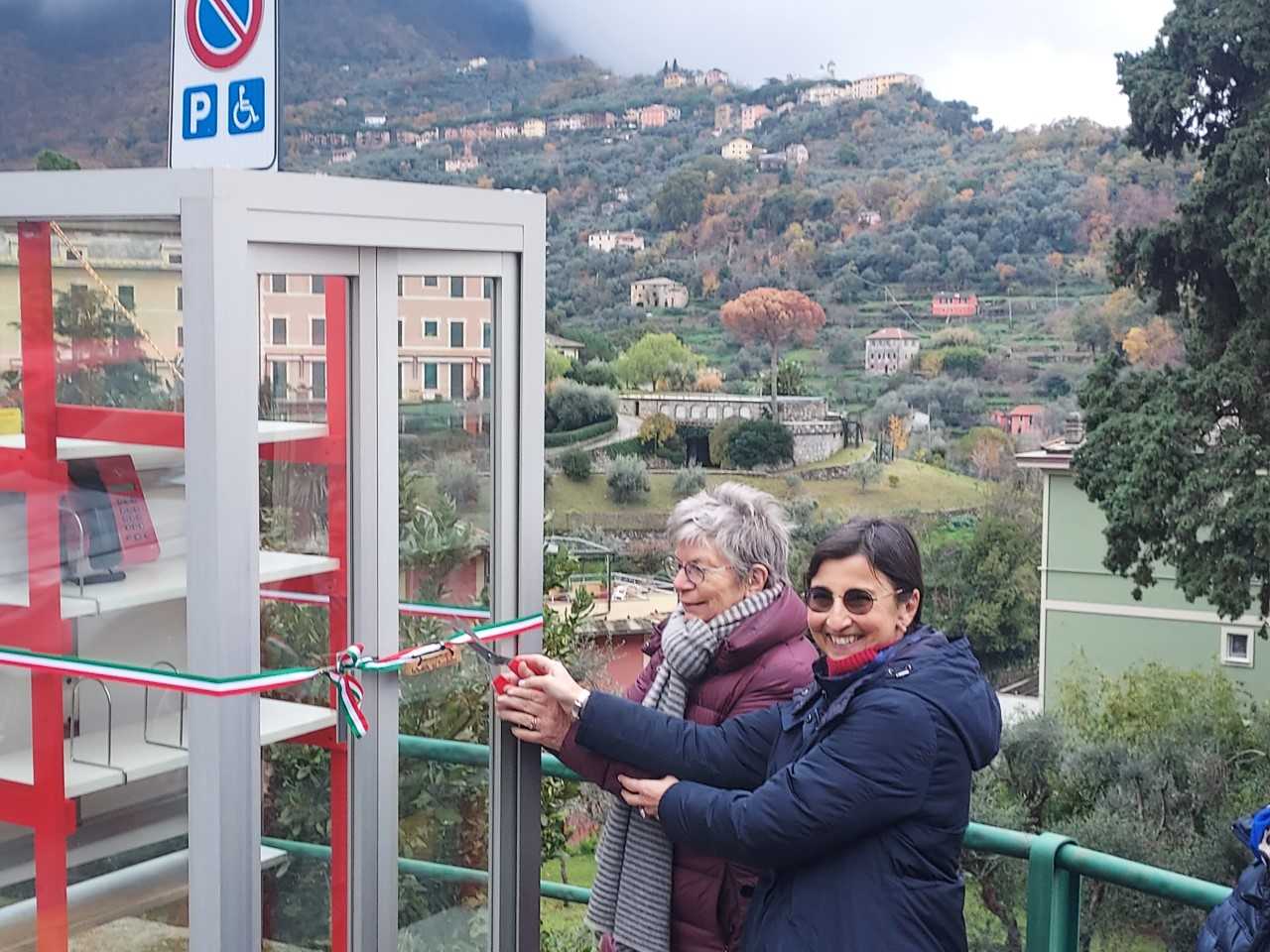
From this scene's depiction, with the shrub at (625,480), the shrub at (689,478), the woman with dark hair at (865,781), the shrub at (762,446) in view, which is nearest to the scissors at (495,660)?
Result: the woman with dark hair at (865,781)

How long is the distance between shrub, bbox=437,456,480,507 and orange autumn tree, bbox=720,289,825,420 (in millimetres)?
29612

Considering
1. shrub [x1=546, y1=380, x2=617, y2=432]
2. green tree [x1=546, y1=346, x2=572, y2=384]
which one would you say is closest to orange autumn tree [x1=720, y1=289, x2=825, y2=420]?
shrub [x1=546, y1=380, x2=617, y2=432]

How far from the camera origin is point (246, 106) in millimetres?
2361

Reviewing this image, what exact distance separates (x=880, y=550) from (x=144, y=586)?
29.8 inches

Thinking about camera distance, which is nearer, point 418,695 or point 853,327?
point 418,695

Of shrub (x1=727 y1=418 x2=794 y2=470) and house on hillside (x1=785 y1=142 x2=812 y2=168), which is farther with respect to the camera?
house on hillside (x1=785 y1=142 x2=812 y2=168)

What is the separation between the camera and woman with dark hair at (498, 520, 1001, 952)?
1557mm

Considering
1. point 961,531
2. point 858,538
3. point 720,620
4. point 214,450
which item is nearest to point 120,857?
point 214,450

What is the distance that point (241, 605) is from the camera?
1.63 metres

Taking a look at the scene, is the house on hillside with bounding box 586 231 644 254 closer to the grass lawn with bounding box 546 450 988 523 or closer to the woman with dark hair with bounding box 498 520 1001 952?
the grass lawn with bounding box 546 450 988 523

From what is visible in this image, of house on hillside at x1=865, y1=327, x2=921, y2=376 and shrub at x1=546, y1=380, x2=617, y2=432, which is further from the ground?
house on hillside at x1=865, y1=327, x2=921, y2=376

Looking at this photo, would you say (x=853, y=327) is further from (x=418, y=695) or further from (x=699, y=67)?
(x=418, y=695)

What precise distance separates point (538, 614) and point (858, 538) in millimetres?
500

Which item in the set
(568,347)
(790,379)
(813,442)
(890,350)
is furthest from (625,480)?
(890,350)
